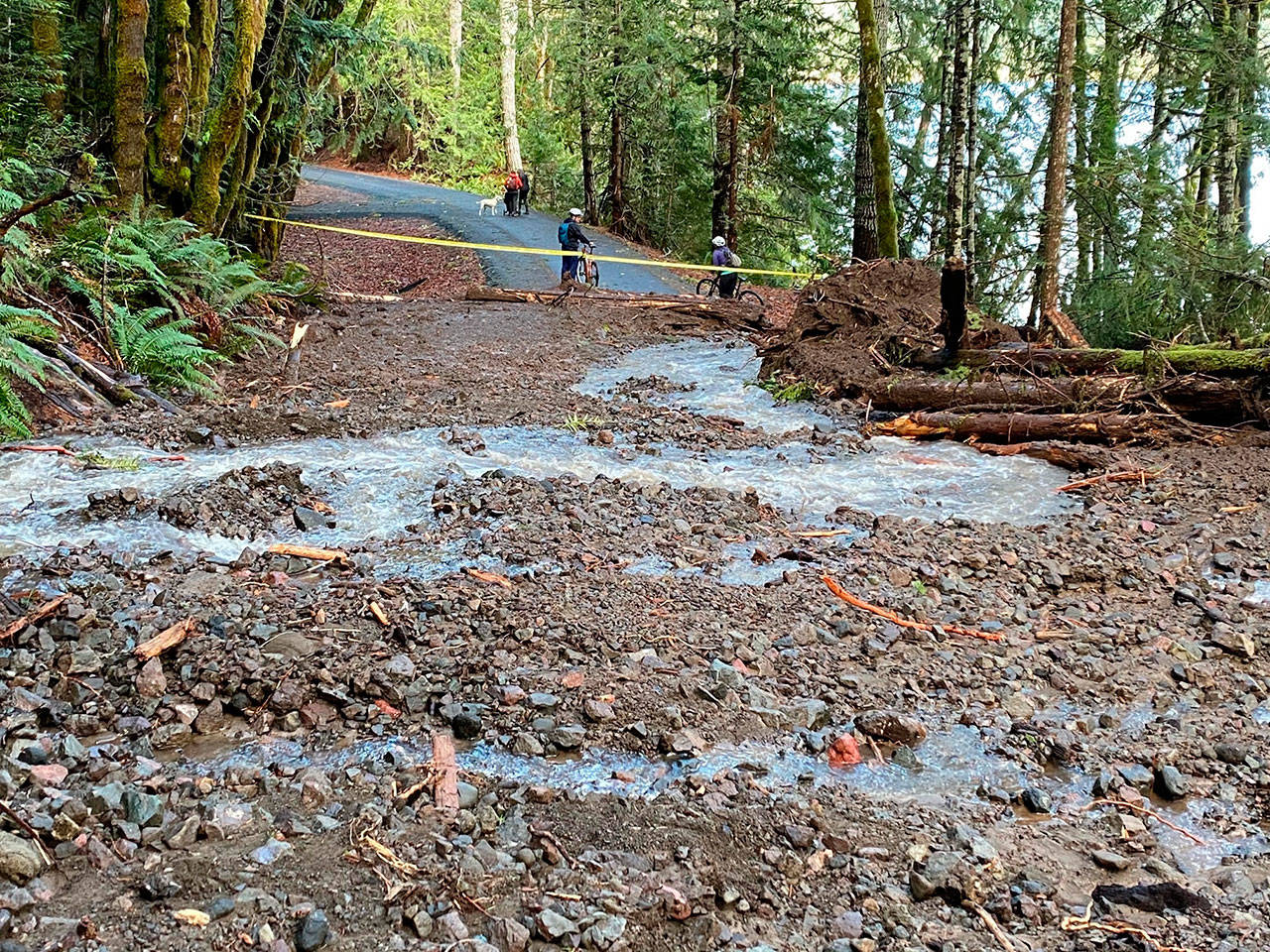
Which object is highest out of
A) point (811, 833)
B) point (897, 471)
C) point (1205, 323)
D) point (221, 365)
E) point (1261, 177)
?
point (1261, 177)

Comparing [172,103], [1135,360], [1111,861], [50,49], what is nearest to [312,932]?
[1111,861]

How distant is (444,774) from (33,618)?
2308 millimetres

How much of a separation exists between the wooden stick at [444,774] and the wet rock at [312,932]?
689 mm

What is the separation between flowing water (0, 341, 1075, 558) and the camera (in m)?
6.02

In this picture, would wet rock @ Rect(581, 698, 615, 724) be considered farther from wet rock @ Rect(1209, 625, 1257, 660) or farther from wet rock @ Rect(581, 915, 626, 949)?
wet rock @ Rect(1209, 625, 1257, 660)

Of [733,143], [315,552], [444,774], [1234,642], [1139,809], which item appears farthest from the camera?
[733,143]

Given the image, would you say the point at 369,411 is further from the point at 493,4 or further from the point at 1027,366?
the point at 493,4

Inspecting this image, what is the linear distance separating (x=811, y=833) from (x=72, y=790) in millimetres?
2611

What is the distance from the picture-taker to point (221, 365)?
1115 centimetres

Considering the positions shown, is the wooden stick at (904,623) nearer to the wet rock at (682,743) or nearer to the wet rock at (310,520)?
the wet rock at (682,743)

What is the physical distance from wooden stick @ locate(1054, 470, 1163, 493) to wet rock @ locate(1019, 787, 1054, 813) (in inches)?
192

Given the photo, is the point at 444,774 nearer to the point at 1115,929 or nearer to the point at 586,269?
the point at 1115,929

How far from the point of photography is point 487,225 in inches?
1120

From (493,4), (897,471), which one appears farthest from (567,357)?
(493,4)
